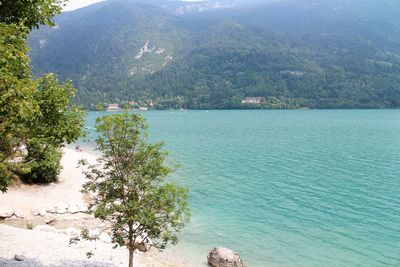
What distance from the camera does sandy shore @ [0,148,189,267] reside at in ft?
55.5

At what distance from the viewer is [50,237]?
20.6 meters

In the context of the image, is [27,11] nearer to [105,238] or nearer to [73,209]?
[105,238]

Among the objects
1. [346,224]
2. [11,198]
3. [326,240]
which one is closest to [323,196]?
[346,224]

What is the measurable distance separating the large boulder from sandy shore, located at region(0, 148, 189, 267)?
1.79 meters

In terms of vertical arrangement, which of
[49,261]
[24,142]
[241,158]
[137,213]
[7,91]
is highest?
[7,91]

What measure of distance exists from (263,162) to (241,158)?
16.2ft

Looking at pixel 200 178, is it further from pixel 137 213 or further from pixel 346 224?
pixel 137 213

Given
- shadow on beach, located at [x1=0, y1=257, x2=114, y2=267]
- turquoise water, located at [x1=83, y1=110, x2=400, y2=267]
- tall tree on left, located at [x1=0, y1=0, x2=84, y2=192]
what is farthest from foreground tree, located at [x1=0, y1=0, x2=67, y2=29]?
turquoise water, located at [x1=83, y1=110, x2=400, y2=267]

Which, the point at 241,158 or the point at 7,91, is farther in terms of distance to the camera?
the point at 241,158

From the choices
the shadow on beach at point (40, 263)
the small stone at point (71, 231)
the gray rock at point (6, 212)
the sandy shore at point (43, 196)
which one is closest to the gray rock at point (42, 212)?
the sandy shore at point (43, 196)

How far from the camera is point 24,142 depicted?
1215 cm

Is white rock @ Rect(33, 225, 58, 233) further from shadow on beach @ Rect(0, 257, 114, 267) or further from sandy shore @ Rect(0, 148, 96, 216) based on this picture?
shadow on beach @ Rect(0, 257, 114, 267)

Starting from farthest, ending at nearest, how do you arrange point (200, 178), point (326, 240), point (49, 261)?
point (200, 178) → point (326, 240) → point (49, 261)

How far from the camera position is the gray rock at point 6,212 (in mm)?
24922
